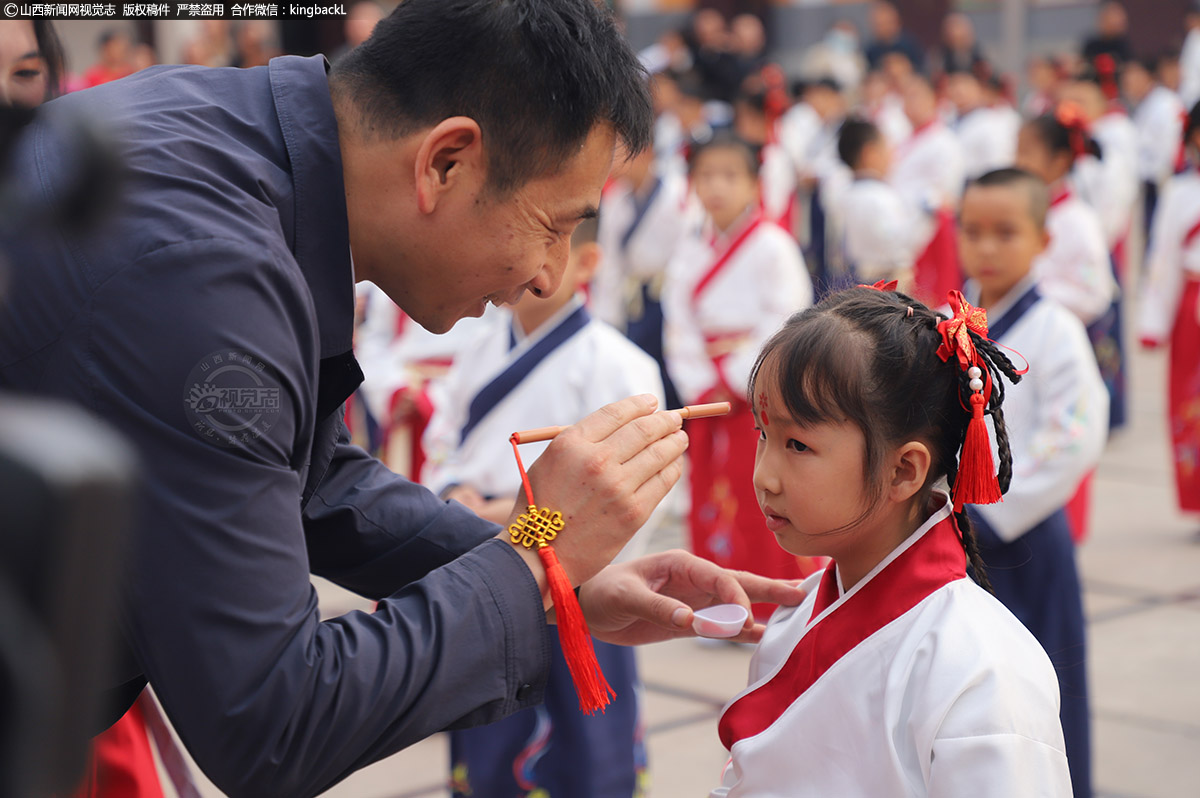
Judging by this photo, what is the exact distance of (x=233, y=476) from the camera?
1017 mm

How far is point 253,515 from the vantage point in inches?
40.3

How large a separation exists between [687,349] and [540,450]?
1.50 m

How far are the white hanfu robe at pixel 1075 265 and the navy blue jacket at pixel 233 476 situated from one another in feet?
13.0

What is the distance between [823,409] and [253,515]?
676mm

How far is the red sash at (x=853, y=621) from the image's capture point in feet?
4.53

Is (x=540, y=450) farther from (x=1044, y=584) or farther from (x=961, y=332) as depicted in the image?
(x=961, y=332)

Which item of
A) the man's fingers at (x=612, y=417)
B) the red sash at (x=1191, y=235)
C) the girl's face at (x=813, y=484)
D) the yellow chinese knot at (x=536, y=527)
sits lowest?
the red sash at (x=1191, y=235)

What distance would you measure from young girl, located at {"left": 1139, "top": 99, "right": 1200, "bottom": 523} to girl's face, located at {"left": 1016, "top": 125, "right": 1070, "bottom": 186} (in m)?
0.42

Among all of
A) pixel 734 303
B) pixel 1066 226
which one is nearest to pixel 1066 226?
pixel 1066 226

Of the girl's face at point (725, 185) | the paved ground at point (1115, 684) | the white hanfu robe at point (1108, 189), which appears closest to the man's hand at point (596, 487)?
the paved ground at point (1115, 684)

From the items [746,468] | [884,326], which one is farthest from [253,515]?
[746,468]

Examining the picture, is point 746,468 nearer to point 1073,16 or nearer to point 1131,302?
point 1131,302

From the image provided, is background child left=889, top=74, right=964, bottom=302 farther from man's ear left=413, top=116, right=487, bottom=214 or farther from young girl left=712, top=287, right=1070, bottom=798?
man's ear left=413, top=116, right=487, bottom=214

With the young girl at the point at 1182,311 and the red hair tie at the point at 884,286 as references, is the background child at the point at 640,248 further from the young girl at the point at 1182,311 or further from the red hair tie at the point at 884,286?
Result: the red hair tie at the point at 884,286
